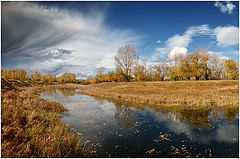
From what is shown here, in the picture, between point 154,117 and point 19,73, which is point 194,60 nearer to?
point 154,117

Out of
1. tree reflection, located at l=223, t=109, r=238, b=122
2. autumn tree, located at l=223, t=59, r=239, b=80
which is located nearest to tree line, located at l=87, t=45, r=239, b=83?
autumn tree, located at l=223, t=59, r=239, b=80

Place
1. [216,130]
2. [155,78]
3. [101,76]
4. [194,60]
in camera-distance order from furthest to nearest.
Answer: [101,76]
[155,78]
[194,60]
[216,130]

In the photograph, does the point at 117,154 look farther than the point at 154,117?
No

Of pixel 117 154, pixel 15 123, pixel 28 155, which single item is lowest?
pixel 117 154

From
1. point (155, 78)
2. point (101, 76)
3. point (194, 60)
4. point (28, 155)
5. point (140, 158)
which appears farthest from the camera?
point (101, 76)

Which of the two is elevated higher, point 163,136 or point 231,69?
point 231,69

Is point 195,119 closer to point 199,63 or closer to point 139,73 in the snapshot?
point 199,63

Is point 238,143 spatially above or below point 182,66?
below

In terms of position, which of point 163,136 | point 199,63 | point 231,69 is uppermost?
point 199,63

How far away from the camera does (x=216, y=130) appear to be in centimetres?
1636

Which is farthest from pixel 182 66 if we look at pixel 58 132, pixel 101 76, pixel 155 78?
pixel 58 132

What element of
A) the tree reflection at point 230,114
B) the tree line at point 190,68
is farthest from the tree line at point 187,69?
the tree reflection at point 230,114

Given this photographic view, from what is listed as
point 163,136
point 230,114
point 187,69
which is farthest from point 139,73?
point 163,136

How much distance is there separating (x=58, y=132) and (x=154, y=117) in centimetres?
1102
